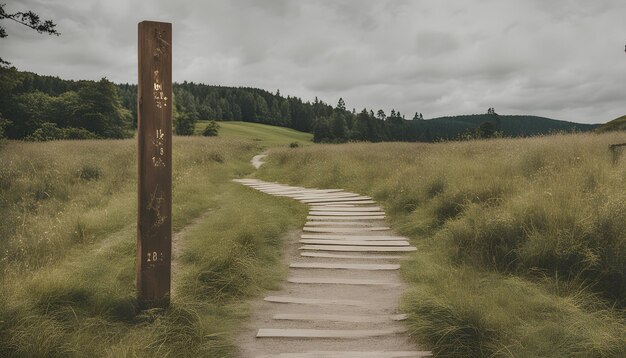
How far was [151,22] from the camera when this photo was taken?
3.57 meters

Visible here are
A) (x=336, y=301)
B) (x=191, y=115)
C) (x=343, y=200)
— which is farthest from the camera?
(x=191, y=115)

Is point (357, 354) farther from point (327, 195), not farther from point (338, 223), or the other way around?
point (327, 195)

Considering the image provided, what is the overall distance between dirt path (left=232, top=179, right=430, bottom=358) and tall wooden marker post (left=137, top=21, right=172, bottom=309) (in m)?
0.98

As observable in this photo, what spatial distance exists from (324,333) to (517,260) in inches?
101

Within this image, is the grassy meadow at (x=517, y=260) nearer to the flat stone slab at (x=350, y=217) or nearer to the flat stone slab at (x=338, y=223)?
the flat stone slab at (x=350, y=217)

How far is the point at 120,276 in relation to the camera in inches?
175

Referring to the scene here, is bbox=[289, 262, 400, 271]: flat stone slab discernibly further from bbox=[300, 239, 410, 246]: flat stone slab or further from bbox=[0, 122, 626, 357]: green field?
bbox=[300, 239, 410, 246]: flat stone slab

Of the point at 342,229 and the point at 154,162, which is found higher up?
the point at 154,162

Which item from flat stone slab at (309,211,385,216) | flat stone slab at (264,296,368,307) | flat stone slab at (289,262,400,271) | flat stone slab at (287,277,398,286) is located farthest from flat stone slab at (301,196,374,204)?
flat stone slab at (264,296,368,307)

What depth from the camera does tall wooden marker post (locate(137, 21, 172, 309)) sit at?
140 inches

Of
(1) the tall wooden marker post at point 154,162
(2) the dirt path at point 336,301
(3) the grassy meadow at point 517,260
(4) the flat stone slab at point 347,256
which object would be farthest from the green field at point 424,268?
(4) the flat stone slab at point 347,256

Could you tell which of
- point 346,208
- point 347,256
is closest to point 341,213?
point 346,208

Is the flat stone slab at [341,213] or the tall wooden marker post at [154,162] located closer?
the tall wooden marker post at [154,162]

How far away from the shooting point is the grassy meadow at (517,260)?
3.25 m
